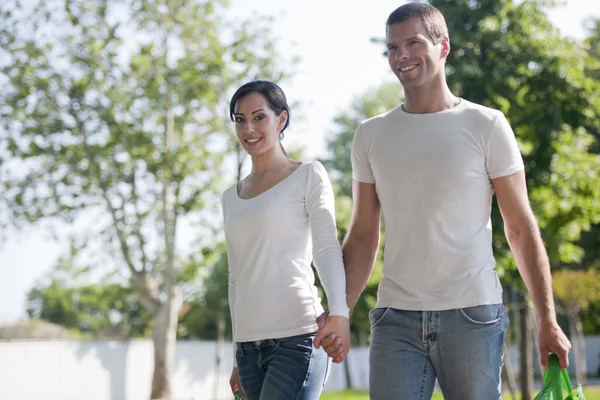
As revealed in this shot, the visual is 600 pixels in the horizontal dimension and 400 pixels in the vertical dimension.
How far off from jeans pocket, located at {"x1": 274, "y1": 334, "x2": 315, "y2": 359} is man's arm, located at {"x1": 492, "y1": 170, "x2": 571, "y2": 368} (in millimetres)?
732

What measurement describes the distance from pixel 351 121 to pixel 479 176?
3731cm

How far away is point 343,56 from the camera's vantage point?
30.8 metres

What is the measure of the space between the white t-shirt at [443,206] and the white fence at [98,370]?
18057 millimetres

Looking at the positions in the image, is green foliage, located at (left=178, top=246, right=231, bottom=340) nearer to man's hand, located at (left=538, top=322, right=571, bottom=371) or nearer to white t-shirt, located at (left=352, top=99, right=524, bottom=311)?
white t-shirt, located at (left=352, top=99, right=524, bottom=311)

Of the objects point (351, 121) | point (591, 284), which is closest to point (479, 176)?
point (591, 284)

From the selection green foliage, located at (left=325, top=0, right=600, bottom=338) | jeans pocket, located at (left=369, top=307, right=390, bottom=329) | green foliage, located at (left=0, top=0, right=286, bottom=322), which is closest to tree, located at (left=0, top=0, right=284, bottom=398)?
green foliage, located at (left=0, top=0, right=286, bottom=322)

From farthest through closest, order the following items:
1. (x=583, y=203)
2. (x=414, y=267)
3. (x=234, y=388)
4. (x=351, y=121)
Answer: (x=351, y=121) < (x=583, y=203) < (x=234, y=388) < (x=414, y=267)

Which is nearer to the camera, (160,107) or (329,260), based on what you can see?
(329,260)

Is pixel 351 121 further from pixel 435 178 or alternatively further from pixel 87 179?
pixel 435 178

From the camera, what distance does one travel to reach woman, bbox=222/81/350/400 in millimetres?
3088

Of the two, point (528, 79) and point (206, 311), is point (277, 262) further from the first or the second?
point (206, 311)

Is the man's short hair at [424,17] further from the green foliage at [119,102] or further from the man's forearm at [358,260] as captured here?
the green foliage at [119,102]

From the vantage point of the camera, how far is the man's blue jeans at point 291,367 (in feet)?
10.0

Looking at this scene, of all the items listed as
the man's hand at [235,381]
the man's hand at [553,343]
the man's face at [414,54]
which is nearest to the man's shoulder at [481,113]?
the man's face at [414,54]
